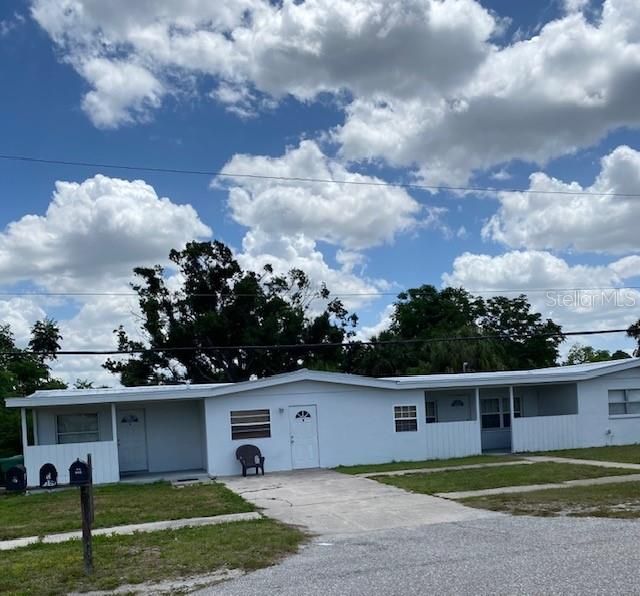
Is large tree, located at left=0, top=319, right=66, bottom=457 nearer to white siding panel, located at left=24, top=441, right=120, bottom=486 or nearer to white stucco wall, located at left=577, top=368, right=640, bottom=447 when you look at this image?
white siding panel, located at left=24, top=441, right=120, bottom=486

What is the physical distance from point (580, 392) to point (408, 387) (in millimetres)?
6443

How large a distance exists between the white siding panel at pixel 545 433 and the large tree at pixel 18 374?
1469cm

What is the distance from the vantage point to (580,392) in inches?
948

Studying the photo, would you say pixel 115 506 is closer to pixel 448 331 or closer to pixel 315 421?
pixel 315 421

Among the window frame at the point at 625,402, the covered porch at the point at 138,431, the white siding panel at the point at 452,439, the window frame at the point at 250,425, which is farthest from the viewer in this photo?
the window frame at the point at 625,402

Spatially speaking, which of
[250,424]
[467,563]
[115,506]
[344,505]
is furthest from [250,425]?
[467,563]

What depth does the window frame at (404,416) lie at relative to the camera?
2228 cm

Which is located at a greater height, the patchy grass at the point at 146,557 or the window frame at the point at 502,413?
the patchy grass at the point at 146,557

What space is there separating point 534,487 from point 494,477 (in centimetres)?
189

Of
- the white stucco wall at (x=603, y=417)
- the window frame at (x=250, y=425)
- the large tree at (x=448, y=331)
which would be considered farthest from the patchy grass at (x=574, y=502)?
the large tree at (x=448, y=331)

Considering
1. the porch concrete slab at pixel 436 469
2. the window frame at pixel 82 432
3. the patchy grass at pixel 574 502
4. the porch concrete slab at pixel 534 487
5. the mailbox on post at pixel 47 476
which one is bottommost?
the porch concrete slab at pixel 436 469

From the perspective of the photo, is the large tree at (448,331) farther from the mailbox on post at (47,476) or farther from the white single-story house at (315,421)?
the mailbox on post at (47,476)

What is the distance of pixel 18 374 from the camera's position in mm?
36844

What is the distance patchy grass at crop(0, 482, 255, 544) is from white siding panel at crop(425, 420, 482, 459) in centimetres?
792
